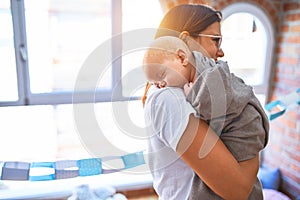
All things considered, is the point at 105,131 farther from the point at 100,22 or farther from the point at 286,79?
the point at 286,79

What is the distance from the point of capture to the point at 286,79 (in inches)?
80.1

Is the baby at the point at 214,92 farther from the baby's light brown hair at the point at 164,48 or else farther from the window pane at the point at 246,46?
the window pane at the point at 246,46

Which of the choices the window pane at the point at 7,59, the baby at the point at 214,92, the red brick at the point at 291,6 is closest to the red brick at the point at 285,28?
the red brick at the point at 291,6

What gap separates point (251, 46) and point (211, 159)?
192cm

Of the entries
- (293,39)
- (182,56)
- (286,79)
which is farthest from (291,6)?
(182,56)

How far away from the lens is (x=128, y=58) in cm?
83

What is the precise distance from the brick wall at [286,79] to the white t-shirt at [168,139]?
150cm

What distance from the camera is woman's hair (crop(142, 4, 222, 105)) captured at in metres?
0.61

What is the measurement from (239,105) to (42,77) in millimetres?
1533

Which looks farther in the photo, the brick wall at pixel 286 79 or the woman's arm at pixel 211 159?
the brick wall at pixel 286 79

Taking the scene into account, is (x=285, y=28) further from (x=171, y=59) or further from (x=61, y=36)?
(x=171, y=59)

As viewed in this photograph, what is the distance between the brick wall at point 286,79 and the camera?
193cm

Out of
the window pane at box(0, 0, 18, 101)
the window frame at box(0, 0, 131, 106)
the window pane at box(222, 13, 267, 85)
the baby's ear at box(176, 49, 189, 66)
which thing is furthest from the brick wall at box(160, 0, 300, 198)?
the baby's ear at box(176, 49, 189, 66)

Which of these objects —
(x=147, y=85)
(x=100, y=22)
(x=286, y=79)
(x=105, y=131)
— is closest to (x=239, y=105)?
(x=147, y=85)
